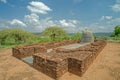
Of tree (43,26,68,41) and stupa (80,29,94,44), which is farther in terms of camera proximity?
tree (43,26,68,41)

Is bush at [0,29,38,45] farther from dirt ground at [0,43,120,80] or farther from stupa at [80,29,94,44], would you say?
dirt ground at [0,43,120,80]

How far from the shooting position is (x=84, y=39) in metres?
12.7

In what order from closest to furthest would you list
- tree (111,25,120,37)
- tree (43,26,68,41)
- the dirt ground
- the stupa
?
the dirt ground, the stupa, tree (43,26,68,41), tree (111,25,120,37)

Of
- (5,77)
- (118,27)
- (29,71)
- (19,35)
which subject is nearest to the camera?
(5,77)

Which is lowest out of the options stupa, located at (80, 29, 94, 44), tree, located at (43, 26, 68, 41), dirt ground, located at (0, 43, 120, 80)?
dirt ground, located at (0, 43, 120, 80)

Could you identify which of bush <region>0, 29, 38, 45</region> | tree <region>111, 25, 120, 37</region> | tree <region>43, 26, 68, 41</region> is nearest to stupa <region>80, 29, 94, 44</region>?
tree <region>43, 26, 68, 41</region>

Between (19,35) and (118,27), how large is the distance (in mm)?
24825

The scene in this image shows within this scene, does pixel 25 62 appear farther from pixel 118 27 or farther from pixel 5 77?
pixel 118 27

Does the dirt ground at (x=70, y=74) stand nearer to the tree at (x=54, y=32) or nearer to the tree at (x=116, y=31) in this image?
the tree at (x=54, y=32)

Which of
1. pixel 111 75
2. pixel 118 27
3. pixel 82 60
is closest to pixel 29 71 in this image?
pixel 82 60

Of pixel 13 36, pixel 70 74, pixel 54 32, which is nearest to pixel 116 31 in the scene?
pixel 54 32

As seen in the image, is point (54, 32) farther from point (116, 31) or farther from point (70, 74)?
point (116, 31)

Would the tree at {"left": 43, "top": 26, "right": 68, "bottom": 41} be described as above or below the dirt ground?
above

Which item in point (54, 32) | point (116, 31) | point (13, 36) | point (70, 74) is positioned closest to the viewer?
point (70, 74)
